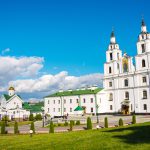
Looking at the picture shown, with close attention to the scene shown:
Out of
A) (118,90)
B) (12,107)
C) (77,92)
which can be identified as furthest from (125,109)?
(12,107)

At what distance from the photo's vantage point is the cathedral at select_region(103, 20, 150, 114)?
56.3m

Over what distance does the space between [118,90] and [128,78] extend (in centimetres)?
383

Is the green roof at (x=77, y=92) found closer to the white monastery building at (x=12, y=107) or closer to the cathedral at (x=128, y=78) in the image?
the cathedral at (x=128, y=78)

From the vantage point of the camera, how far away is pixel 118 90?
61.5 metres

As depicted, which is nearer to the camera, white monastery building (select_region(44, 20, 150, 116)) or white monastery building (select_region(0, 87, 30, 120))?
white monastery building (select_region(44, 20, 150, 116))

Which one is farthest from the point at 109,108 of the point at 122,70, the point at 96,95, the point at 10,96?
the point at 10,96

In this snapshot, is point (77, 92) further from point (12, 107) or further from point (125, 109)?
point (12, 107)

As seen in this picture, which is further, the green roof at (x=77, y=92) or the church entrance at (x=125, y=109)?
the green roof at (x=77, y=92)

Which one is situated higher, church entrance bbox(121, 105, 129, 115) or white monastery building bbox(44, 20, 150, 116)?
white monastery building bbox(44, 20, 150, 116)

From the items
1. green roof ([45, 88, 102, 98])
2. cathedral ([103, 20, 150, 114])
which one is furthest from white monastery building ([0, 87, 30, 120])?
cathedral ([103, 20, 150, 114])

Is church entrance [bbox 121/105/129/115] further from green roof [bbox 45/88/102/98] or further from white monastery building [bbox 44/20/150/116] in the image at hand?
green roof [bbox 45/88/102/98]

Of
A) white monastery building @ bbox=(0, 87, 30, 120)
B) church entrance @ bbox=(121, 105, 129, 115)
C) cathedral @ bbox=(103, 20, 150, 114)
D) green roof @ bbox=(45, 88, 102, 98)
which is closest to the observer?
cathedral @ bbox=(103, 20, 150, 114)


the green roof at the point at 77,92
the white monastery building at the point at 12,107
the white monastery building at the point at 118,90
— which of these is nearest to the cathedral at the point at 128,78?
the white monastery building at the point at 118,90

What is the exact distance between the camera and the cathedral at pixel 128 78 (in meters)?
56.3
